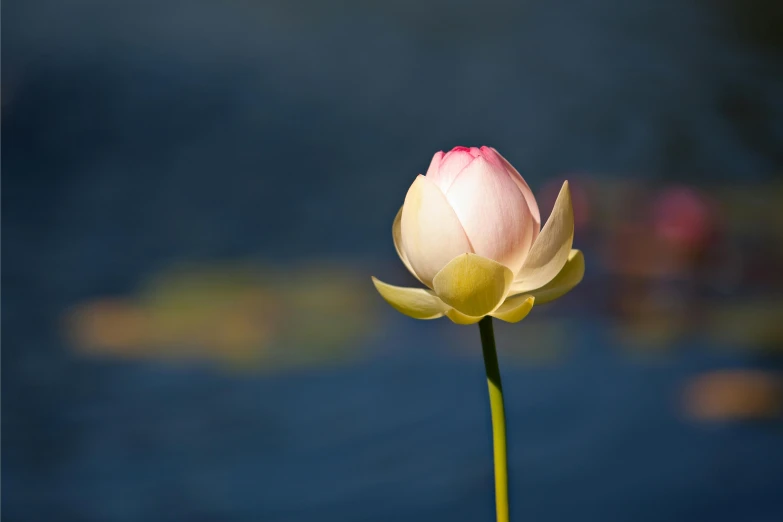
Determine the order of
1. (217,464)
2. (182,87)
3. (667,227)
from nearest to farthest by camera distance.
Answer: (217,464) → (182,87) → (667,227)

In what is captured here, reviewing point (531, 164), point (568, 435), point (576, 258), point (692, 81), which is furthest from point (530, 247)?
point (692, 81)

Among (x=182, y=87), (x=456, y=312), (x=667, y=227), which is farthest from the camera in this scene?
(x=667, y=227)

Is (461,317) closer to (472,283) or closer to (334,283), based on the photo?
(472,283)

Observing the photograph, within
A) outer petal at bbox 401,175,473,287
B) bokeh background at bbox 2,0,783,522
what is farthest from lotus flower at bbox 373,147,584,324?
bokeh background at bbox 2,0,783,522

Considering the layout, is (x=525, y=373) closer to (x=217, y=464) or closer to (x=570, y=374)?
(x=570, y=374)

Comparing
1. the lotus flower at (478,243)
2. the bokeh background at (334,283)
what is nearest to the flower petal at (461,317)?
the lotus flower at (478,243)

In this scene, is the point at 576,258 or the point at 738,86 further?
the point at 738,86
